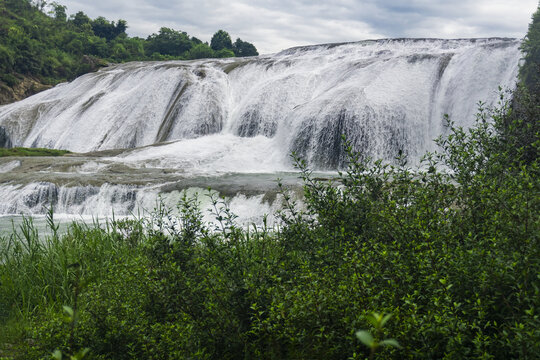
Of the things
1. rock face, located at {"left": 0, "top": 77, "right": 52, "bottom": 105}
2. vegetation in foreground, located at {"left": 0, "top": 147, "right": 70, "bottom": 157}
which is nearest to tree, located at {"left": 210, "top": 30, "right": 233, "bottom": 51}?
rock face, located at {"left": 0, "top": 77, "right": 52, "bottom": 105}

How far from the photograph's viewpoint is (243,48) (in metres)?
69.4

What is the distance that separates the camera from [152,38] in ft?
212

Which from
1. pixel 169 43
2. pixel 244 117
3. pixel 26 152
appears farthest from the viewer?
pixel 169 43

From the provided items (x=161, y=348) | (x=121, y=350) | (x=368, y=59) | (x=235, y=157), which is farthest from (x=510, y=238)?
(x=368, y=59)

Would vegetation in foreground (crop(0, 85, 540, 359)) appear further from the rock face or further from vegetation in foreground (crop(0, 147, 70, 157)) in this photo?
the rock face

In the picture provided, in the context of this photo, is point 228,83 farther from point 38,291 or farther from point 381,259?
point 381,259

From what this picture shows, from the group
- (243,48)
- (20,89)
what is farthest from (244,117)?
(243,48)

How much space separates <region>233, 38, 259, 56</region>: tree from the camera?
69188 mm

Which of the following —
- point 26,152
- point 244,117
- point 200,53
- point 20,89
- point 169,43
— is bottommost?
point 26,152

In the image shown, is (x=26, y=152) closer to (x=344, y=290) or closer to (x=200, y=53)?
(x=344, y=290)

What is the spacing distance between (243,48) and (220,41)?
341cm

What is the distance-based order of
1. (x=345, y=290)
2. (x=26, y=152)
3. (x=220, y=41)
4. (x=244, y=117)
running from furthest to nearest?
(x=220, y=41) → (x=244, y=117) → (x=26, y=152) → (x=345, y=290)

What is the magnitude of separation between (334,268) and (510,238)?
1295mm

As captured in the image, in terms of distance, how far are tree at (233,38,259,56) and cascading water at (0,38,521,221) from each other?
40673mm
